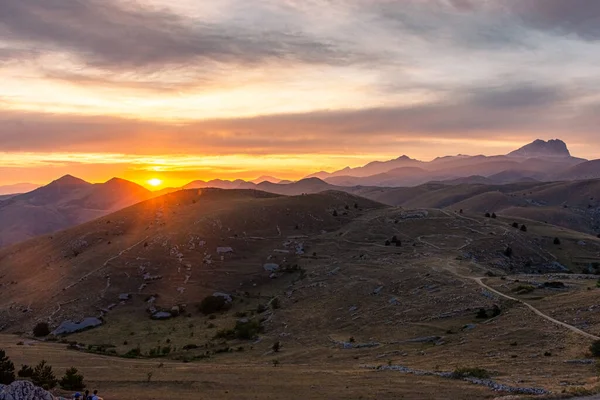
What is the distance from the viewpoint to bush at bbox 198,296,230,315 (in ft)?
223

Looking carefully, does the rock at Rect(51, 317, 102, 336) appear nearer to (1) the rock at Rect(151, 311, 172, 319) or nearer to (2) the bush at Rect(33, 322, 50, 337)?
(2) the bush at Rect(33, 322, 50, 337)

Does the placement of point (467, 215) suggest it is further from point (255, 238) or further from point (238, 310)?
point (238, 310)

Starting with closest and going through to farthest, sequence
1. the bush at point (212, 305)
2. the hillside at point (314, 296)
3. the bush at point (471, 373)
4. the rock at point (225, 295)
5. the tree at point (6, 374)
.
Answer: the tree at point (6, 374), the bush at point (471, 373), the hillside at point (314, 296), the bush at point (212, 305), the rock at point (225, 295)

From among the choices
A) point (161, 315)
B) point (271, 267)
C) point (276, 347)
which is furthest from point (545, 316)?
point (161, 315)

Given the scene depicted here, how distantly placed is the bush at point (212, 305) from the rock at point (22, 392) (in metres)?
46.3

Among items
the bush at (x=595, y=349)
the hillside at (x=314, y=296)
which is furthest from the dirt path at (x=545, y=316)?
the bush at (x=595, y=349)

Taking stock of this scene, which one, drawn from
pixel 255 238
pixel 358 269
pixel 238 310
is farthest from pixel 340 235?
pixel 238 310

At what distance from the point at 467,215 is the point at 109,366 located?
95.2 metres

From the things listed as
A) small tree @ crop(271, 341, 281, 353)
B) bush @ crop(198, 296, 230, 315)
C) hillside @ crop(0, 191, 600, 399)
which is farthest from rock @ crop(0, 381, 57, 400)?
bush @ crop(198, 296, 230, 315)

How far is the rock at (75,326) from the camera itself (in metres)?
62.1

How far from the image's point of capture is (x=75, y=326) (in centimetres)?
6331

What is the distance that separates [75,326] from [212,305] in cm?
1915

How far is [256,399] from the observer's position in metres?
26.2

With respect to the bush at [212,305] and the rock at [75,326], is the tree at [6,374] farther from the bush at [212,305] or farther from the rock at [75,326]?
the bush at [212,305]
